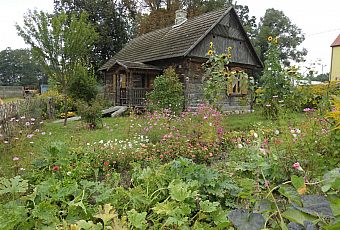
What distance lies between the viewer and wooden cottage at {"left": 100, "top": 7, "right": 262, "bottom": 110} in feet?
45.7

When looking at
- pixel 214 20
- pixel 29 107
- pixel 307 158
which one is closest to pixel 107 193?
pixel 307 158

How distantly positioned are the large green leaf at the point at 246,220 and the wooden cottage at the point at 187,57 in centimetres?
1232

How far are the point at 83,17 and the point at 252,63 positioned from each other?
11255mm

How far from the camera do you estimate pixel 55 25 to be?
32.2 feet

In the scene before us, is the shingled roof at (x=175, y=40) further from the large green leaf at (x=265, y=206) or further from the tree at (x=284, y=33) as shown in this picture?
the tree at (x=284, y=33)

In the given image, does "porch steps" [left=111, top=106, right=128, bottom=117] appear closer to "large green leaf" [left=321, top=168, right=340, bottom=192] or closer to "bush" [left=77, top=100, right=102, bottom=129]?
"bush" [left=77, top=100, right=102, bottom=129]

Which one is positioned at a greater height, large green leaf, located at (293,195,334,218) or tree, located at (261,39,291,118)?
tree, located at (261,39,291,118)

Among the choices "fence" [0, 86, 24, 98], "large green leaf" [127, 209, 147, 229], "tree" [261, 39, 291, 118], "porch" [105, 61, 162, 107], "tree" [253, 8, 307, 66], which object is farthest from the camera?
"tree" [253, 8, 307, 66]

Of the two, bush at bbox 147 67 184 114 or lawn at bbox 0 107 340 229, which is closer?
lawn at bbox 0 107 340 229

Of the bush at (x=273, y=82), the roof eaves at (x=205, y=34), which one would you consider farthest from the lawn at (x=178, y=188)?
the roof eaves at (x=205, y=34)

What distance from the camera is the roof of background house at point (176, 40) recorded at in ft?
45.6

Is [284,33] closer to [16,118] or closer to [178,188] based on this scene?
[16,118]

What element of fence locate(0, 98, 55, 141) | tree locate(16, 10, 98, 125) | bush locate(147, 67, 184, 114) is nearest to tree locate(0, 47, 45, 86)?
tree locate(16, 10, 98, 125)

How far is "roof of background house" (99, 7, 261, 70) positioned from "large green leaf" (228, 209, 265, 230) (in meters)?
12.3
